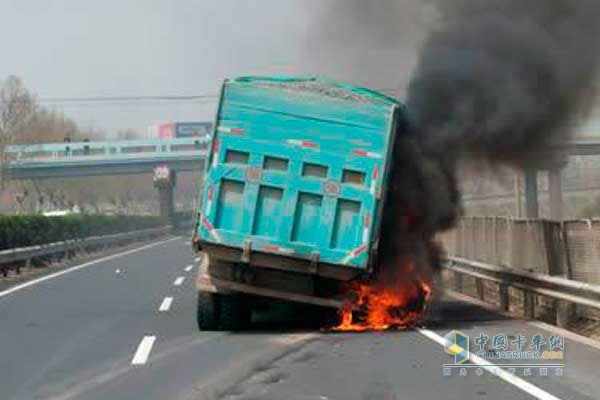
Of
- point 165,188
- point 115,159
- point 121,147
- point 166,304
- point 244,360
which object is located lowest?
point 244,360

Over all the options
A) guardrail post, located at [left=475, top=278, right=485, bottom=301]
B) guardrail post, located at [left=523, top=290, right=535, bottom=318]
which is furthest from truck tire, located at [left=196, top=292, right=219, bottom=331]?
guardrail post, located at [left=475, top=278, right=485, bottom=301]

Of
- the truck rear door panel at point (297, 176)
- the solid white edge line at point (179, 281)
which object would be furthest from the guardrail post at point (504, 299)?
the solid white edge line at point (179, 281)

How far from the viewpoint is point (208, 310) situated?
1187 centimetres

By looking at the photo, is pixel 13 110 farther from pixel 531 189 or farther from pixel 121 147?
pixel 531 189

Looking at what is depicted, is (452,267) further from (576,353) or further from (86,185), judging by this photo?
(86,185)

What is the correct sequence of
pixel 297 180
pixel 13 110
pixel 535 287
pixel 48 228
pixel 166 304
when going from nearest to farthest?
1. pixel 297 180
2. pixel 535 287
3. pixel 166 304
4. pixel 48 228
5. pixel 13 110

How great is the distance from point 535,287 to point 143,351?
5.95 meters

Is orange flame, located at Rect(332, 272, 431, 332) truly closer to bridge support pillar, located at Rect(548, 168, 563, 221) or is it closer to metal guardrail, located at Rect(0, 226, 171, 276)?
metal guardrail, located at Rect(0, 226, 171, 276)

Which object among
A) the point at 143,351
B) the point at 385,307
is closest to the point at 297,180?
the point at 385,307

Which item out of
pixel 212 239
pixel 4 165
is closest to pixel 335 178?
pixel 212 239

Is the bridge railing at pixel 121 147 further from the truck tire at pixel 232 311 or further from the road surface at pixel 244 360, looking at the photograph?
the truck tire at pixel 232 311

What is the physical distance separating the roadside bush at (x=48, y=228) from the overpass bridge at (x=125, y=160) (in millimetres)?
23794

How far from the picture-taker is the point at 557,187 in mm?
34844

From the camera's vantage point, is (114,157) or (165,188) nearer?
(165,188)
